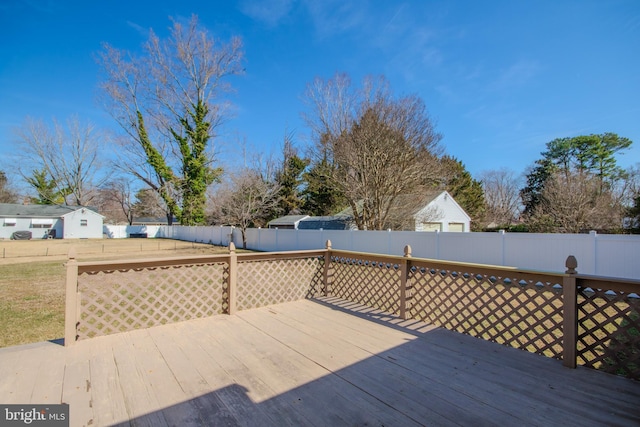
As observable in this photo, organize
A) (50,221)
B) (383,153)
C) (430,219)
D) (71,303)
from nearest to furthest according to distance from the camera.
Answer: (71,303) → (383,153) → (430,219) → (50,221)

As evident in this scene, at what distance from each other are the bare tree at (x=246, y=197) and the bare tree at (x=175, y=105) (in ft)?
11.1

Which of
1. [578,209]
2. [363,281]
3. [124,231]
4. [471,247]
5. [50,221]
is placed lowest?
[124,231]

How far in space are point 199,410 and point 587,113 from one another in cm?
3022

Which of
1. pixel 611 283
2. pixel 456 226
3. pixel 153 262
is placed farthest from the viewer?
pixel 456 226

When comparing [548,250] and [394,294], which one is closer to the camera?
[394,294]

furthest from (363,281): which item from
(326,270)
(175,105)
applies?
(175,105)

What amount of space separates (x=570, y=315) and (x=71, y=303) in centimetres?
544

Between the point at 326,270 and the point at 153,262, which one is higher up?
the point at 153,262

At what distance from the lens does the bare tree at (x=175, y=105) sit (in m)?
24.1

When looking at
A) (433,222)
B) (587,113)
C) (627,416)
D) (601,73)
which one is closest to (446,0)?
(601,73)

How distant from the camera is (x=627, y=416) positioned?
7.28ft

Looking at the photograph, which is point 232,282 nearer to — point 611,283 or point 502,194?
point 611,283

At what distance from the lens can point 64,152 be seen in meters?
33.7

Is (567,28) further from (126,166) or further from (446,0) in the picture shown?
(126,166)
